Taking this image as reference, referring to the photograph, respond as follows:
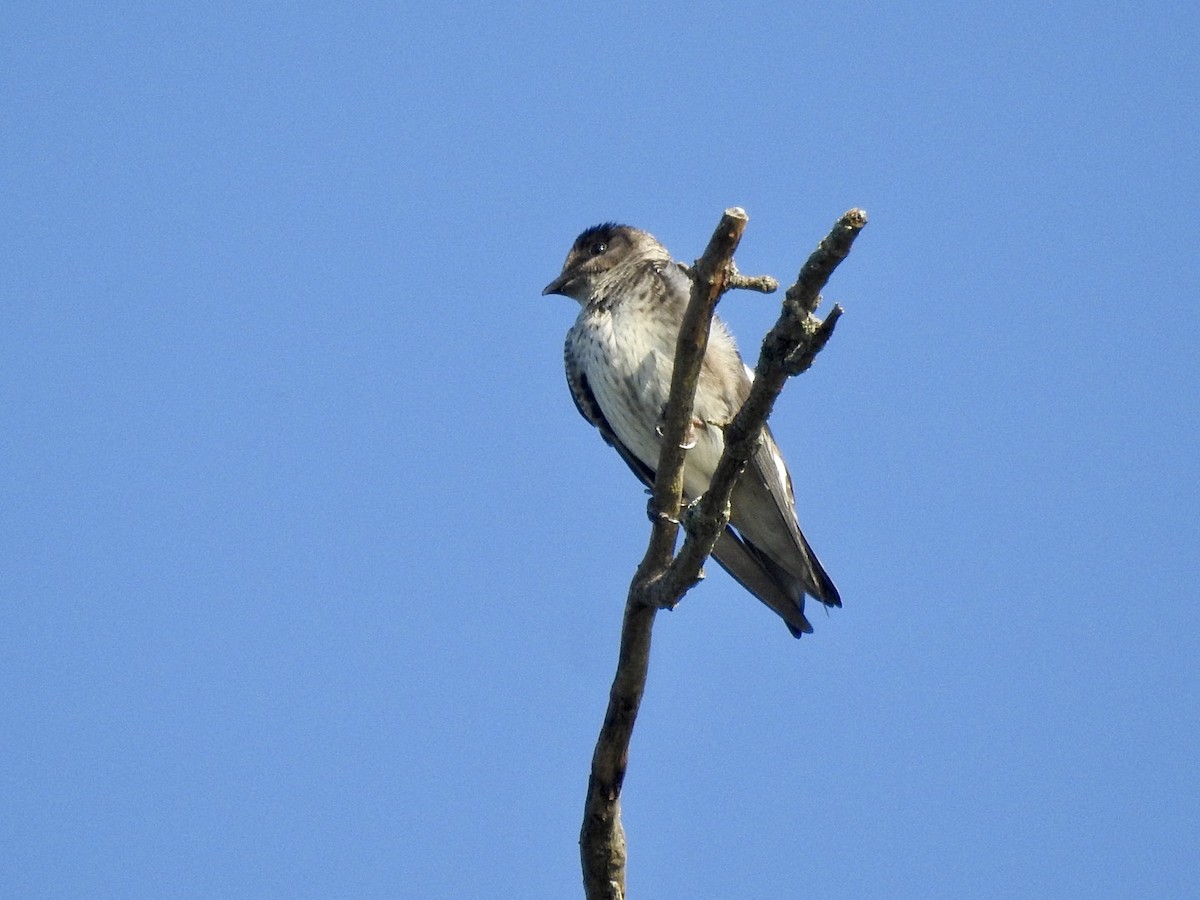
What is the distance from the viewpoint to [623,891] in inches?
244

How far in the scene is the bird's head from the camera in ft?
31.9

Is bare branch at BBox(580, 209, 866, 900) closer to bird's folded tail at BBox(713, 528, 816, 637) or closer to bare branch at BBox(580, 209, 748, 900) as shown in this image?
bare branch at BBox(580, 209, 748, 900)

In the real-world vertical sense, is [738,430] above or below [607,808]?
above

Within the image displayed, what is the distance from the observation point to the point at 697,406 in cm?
782

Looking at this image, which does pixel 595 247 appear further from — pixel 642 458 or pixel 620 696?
pixel 620 696

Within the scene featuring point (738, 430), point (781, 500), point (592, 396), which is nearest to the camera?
point (738, 430)

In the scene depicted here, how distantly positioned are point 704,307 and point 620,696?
183cm

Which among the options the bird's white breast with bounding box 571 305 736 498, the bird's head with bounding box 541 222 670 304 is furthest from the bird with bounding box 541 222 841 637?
the bird's head with bounding box 541 222 670 304

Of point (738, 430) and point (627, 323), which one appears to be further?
point (627, 323)

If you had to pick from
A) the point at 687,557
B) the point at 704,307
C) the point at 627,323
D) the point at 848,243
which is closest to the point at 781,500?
the point at 627,323

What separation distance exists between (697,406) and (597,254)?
2.39 m

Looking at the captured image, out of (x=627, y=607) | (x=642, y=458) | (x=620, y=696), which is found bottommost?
(x=620, y=696)

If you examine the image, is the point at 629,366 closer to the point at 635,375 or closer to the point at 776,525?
the point at 635,375

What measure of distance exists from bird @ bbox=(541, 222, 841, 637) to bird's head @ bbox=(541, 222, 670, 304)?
3.87 ft
